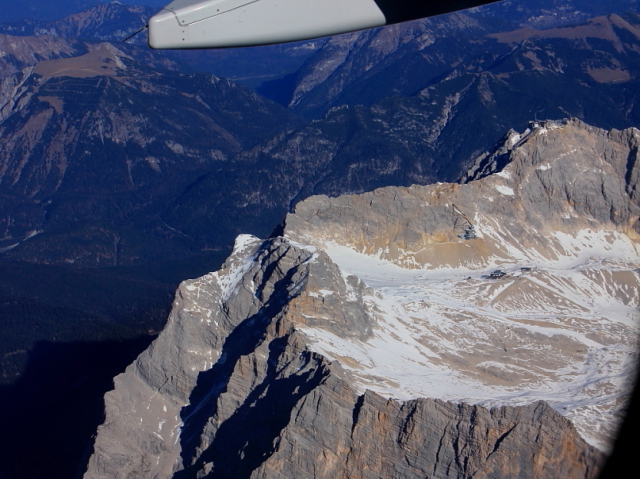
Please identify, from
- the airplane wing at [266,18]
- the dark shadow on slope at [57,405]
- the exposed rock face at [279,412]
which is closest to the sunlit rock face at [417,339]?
the exposed rock face at [279,412]

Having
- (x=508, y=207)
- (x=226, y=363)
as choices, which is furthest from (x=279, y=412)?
(x=508, y=207)

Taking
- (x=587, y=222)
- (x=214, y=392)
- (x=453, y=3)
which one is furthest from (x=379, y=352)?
(x=453, y=3)

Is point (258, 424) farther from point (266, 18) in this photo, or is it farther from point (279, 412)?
point (266, 18)

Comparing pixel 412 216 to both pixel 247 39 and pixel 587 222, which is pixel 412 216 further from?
pixel 247 39

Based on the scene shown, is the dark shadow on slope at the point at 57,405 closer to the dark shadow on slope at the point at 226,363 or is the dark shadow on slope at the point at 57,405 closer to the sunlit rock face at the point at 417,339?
the dark shadow on slope at the point at 226,363

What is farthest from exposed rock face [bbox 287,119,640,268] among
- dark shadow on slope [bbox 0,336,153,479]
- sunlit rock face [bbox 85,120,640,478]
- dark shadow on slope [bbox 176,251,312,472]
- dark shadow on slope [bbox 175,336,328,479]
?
dark shadow on slope [bbox 0,336,153,479]
